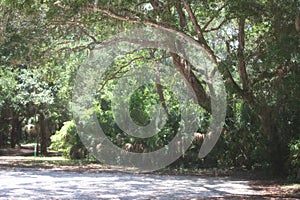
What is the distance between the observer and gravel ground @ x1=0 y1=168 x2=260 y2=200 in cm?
889

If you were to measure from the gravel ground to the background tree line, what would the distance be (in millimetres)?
2172

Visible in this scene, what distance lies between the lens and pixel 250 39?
13586 millimetres

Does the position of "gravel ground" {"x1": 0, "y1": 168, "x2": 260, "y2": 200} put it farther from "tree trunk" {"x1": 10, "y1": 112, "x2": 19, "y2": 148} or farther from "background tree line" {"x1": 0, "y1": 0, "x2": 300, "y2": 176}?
"tree trunk" {"x1": 10, "y1": 112, "x2": 19, "y2": 148}

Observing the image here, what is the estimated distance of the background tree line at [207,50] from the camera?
9414 mm

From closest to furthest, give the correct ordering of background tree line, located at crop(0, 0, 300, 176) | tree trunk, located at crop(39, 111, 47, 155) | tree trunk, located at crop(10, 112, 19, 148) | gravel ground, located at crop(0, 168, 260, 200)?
gravel ground, located at crop(0, 168, 260, 200)
background tree line, located at crop(0, 0, 300, 176)
tree trunk, located at crop(39, 111, 47, 155)
tree trunk, located at crop(10, 112, 19, 148)

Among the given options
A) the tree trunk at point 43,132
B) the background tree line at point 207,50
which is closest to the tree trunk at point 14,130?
the tree trunk at point 43,132

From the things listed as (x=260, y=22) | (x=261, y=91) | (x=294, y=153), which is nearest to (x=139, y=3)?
(x=260, y=22)

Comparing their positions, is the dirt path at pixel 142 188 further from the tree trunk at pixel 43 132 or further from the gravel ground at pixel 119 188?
the tree trunk at pixel 43 132

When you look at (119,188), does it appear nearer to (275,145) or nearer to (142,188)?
(142,188)

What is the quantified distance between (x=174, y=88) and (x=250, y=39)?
3962 millimetres

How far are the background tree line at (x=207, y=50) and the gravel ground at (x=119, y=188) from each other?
7.13 feet

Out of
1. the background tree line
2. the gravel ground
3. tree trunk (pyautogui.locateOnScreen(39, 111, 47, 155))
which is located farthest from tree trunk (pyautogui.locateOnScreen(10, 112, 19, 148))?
the gravel ground

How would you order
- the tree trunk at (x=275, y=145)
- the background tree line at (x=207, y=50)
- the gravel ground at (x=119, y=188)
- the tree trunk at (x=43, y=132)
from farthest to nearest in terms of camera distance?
the tree trunk at (x=43, y=132) → the tree trunk at (x=275, y=145) → the background tree line at (x=207, y=50) → the gravel ground at (x=119, y=188)

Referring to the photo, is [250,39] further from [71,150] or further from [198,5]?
[71,150]
